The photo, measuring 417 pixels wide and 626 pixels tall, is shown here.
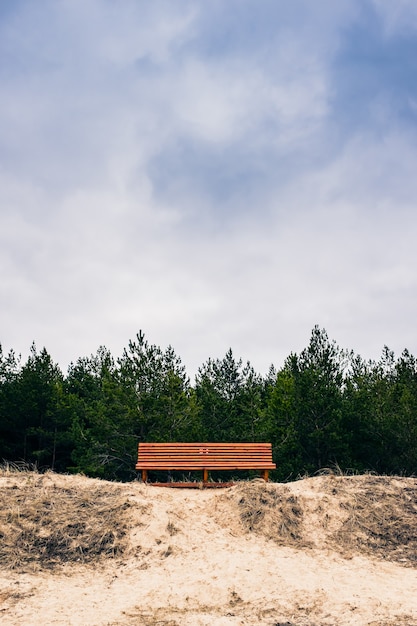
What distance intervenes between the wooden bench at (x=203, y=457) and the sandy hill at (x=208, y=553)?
0.90 meters

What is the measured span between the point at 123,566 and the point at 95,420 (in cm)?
1675

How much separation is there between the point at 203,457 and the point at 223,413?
570 inches

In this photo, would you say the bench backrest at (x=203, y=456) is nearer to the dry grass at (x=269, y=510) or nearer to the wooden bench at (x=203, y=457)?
the wooden bench at (x=203, y=457)

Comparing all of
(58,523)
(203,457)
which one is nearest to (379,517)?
(203,457)

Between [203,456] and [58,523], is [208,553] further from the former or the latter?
[203,456]

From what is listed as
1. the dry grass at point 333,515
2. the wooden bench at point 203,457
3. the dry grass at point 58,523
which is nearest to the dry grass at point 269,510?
the dry grass at point 333,515

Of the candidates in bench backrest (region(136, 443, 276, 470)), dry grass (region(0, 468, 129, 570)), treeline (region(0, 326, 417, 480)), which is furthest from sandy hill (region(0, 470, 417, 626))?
treeline (region(0, 326, 417, 480))

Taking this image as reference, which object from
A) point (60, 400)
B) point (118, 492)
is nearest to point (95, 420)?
point (60, 400)

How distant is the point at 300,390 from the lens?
25562 mm

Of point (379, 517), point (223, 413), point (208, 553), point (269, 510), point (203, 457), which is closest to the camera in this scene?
point (208, 553)

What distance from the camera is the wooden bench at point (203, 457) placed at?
1227 cm

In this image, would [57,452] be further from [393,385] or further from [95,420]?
[393,385]

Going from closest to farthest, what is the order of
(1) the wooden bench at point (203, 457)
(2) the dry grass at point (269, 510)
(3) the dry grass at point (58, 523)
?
1. (3) the dry grass at point (58, 523)
2. (2) the dry grass at point (269, 510)
3. (1) the wooden bench at point (203, 457)

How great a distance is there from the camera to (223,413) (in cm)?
2694
